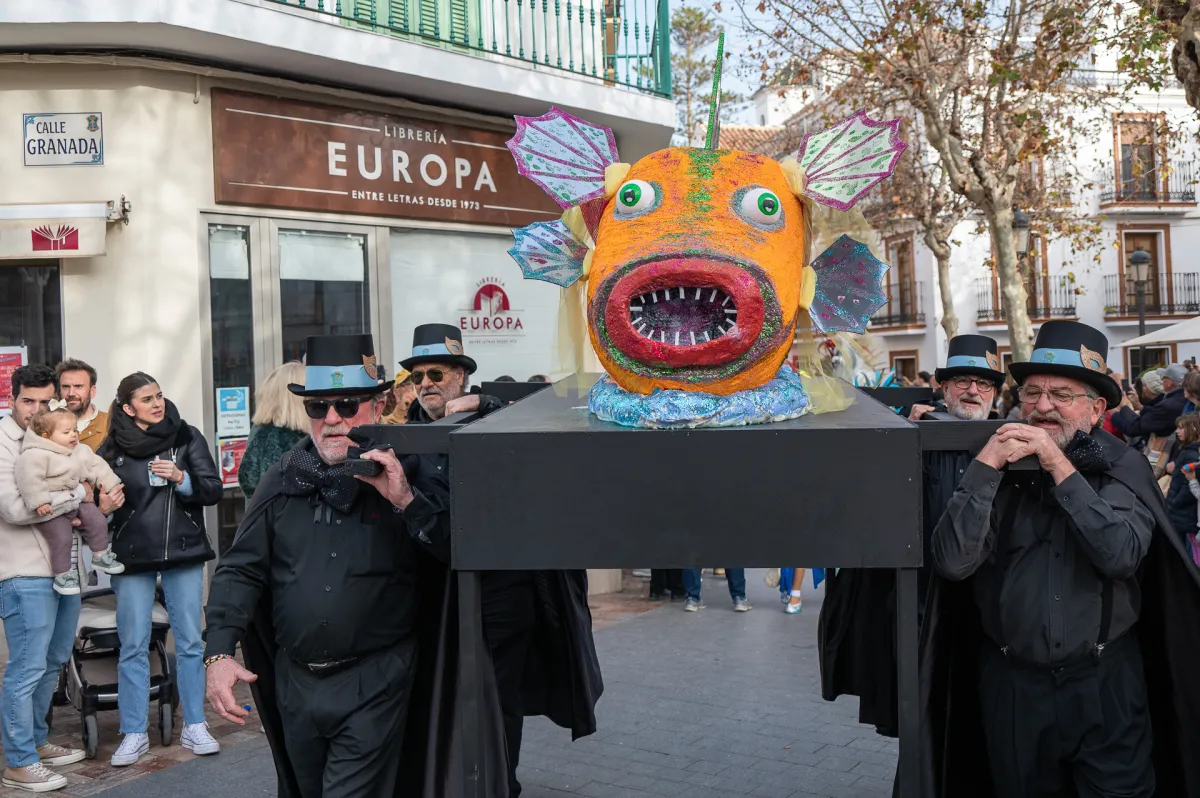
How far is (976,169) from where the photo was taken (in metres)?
14.0

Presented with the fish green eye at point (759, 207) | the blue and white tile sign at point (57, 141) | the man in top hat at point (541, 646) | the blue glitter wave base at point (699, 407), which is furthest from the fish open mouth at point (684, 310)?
the blue and white tile sign at point (57, 141)

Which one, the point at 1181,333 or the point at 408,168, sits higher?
the point at 408,168

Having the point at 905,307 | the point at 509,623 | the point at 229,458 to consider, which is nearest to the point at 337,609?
the point at 509,623

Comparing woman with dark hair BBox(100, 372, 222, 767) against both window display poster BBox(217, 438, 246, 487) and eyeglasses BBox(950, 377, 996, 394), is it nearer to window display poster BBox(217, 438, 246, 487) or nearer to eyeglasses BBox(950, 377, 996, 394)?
window display poster BBox(217, 438, 246, 487)

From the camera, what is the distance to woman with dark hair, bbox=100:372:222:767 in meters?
5.99

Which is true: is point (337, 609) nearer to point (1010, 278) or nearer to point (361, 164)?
point (361, 164)

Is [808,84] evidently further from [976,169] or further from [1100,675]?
[1100,675]

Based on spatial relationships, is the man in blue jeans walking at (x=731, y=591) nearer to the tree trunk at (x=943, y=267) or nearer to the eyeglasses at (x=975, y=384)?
the eyeglasses at (x=975, y=384)

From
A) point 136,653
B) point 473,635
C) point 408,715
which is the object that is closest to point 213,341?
point 136,653

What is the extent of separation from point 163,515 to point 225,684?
8.86 feet

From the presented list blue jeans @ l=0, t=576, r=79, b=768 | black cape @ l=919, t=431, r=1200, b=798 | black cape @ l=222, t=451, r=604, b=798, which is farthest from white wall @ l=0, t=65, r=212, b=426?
black cape @ l=919, t=431, r=1200, b=798

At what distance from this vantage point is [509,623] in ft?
15.2

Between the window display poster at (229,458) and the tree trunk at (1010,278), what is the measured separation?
10.1 metres

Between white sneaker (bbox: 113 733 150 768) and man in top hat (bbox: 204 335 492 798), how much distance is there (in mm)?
2383
